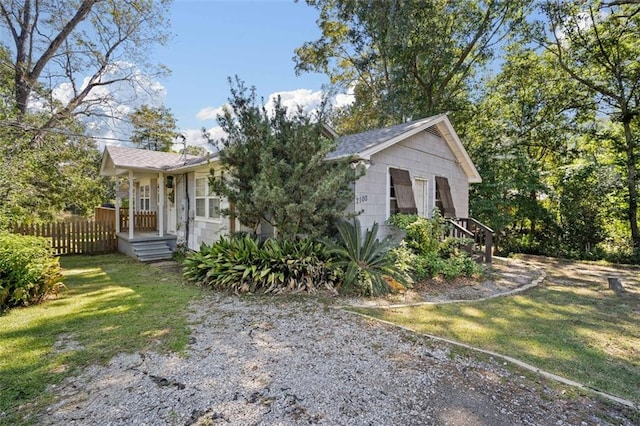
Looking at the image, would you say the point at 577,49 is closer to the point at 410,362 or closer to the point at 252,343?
the point at 410,362

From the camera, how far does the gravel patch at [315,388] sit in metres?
2.56

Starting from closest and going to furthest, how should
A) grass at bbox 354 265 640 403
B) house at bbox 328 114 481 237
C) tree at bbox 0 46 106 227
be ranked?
grass at bbox 354 265 640 403 → tree at bbox 0 46 106 227 → house at bbox 328 114 481 237

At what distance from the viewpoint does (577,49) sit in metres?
13.0

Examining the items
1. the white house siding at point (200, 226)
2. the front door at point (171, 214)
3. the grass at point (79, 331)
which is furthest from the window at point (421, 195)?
the front door at point (171, 214)

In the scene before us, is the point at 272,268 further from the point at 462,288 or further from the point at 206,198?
the point at 206,198

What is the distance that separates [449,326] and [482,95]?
16.0 meters

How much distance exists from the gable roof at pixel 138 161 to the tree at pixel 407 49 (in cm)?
1066

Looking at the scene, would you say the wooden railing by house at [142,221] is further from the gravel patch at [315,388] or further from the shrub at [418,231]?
the gravel patch at [315,388]

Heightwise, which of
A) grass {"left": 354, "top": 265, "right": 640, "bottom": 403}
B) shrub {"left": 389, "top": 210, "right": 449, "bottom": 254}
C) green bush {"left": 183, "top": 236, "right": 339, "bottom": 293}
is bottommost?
grass {"left": 354, "top": 265, "right": 640, "bottom": 403}

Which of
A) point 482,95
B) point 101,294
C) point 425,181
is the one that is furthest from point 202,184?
point 482,95

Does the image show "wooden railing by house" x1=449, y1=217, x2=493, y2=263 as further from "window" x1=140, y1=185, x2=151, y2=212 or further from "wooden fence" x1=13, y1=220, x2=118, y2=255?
"window" x1=140, y1=185, x2=151, y2=212

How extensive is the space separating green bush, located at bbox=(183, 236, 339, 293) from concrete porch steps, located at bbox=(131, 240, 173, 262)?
446cm

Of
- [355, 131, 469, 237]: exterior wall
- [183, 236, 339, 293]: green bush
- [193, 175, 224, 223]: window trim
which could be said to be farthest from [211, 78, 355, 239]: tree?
[193, 175, 224, 223]: window trim

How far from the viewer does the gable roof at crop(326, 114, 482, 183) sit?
7414 mm
